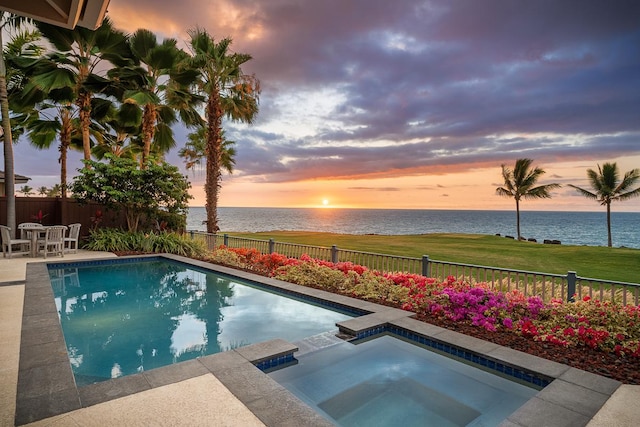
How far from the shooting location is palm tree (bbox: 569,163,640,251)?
1031 inches

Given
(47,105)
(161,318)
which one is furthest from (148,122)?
(161,318)

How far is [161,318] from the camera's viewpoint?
578 centimetres

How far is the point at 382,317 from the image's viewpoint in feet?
17.2

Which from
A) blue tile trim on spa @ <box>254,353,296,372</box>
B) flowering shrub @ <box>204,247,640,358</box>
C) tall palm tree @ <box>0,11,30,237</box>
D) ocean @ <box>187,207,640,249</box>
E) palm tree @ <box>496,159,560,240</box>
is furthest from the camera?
ocean @ <box>187,207,640,249</box>

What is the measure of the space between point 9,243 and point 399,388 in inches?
458

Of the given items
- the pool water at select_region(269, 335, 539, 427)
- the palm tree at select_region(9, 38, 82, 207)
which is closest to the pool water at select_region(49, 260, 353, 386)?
the pool water at select_region(269, 335, 539, 427)

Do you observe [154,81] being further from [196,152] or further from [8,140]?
[196,152]

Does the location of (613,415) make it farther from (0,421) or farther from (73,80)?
(73,80)

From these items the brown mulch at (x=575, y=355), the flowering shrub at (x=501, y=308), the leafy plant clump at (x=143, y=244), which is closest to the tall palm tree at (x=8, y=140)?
the leafy plant clump at (x=143, y=244)

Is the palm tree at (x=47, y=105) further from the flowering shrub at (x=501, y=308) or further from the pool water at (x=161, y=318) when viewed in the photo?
the flowering shrub at (x=501, y=308)

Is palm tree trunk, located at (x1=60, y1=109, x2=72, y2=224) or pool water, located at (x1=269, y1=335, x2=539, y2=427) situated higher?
palm tree trunk, located at (x1=60, y1=109, x2=72, y2=224)

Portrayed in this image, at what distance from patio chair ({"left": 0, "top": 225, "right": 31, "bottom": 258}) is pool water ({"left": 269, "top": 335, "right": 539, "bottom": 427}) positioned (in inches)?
414

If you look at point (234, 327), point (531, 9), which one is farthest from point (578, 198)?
point (234, 327)

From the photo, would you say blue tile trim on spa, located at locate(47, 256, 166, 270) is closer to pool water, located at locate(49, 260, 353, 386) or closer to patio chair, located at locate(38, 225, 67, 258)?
pool water, located at locate(49, 260, 353, 386)
